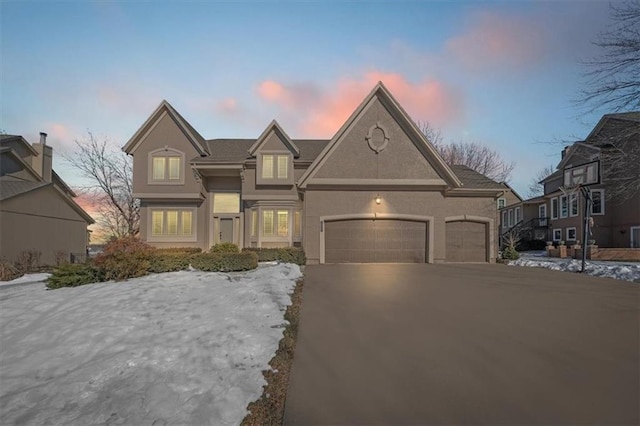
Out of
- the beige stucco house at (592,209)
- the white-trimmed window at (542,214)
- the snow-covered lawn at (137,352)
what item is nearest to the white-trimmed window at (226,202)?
the snow-covered lawn at (137,352)

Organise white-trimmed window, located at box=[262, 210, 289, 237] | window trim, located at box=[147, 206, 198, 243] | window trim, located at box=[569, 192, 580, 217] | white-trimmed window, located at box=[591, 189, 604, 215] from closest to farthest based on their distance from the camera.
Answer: white-trimmed window, located at box=[262, 210, 289, 237] < window trim, located at box=[147, 206, 198, 243] < white-trimmed window, located at box=[591, 189, 604, 215] < window trim, located at box=[569, 192, 580, 217]

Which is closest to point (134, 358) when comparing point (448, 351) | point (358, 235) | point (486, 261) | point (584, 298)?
point (448, 351)

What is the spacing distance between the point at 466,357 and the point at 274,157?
15677mm

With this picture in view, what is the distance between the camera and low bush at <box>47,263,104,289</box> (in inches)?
406

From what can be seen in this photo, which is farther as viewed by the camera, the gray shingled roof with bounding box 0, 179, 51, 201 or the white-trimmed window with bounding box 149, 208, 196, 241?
the white-trimmed window with bounding box 149, 208, 196, 241

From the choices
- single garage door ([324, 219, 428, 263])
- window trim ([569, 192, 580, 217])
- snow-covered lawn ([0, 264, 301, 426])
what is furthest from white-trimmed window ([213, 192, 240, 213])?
window trim ([569, 192, 580, 217])

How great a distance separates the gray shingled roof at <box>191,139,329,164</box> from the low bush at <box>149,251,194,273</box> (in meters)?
7.97

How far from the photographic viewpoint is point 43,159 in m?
26.1

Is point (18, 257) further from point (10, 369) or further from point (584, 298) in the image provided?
point (584, 298)

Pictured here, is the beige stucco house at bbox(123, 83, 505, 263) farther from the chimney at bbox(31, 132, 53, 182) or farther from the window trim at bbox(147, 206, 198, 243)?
the chimney at bbox(31, 132, 53, 182)

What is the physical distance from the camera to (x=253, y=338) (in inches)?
238

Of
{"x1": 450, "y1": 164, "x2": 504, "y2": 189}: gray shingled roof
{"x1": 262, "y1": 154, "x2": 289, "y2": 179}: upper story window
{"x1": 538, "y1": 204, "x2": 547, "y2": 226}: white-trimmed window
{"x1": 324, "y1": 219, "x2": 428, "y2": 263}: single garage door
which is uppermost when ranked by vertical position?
{"x1": 262, "y1": 154, "x2": 289, "y2": 179}: upper story window

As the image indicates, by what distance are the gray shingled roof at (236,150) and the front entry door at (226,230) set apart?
366cm

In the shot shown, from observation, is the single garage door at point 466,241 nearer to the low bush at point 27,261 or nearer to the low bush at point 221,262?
the low bush at point 221,262
